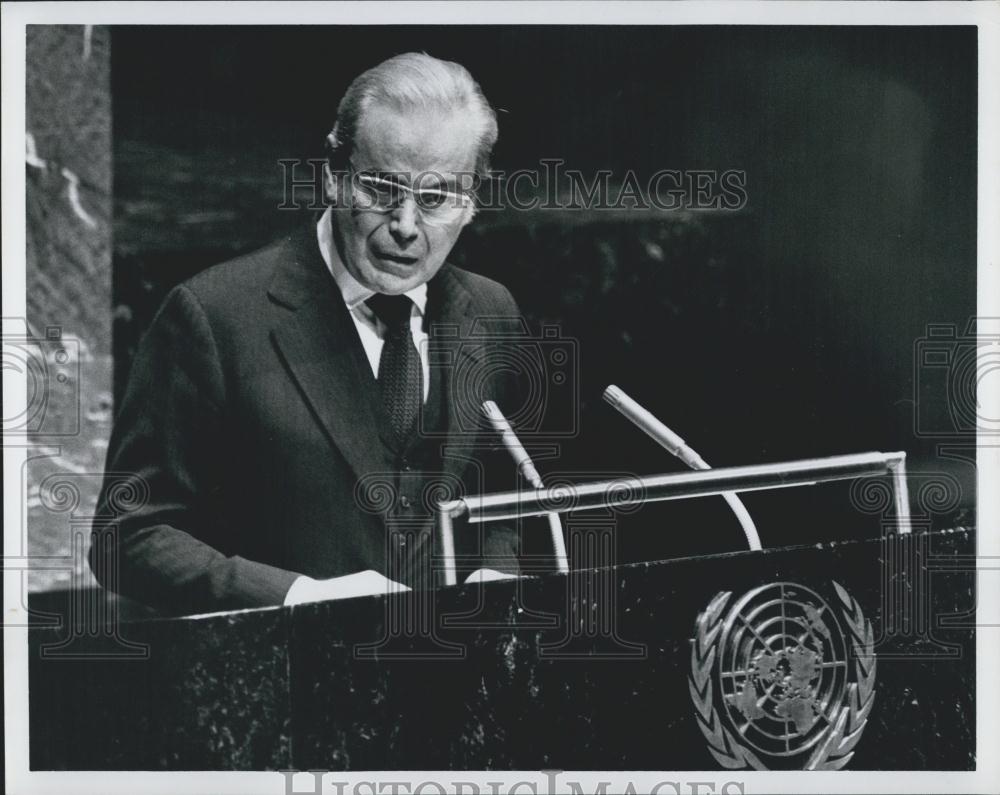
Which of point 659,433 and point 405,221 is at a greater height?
point 405,221

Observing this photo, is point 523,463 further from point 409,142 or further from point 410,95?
point 410,95

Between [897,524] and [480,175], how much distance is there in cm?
152

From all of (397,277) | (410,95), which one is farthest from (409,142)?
(397,277)

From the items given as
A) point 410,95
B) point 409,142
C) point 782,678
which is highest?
point 410,95

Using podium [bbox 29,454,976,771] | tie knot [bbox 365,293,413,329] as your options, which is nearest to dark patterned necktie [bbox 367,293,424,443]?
tie knot [bbox 365,293,413,329]

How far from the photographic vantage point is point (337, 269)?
3.03 m

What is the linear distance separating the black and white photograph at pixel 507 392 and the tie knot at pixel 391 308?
0.04 feet

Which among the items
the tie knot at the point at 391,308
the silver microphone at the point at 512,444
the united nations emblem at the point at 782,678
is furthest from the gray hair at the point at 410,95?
the united nations emblem at the point at 782,678

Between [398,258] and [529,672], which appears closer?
[529,672]

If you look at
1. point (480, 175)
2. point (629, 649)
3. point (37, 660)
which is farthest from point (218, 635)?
point (480, 175)

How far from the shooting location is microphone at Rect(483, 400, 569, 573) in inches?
118

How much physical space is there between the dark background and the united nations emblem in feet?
0.67

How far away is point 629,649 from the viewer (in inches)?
116

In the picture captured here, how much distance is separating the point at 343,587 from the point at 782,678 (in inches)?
47.7
